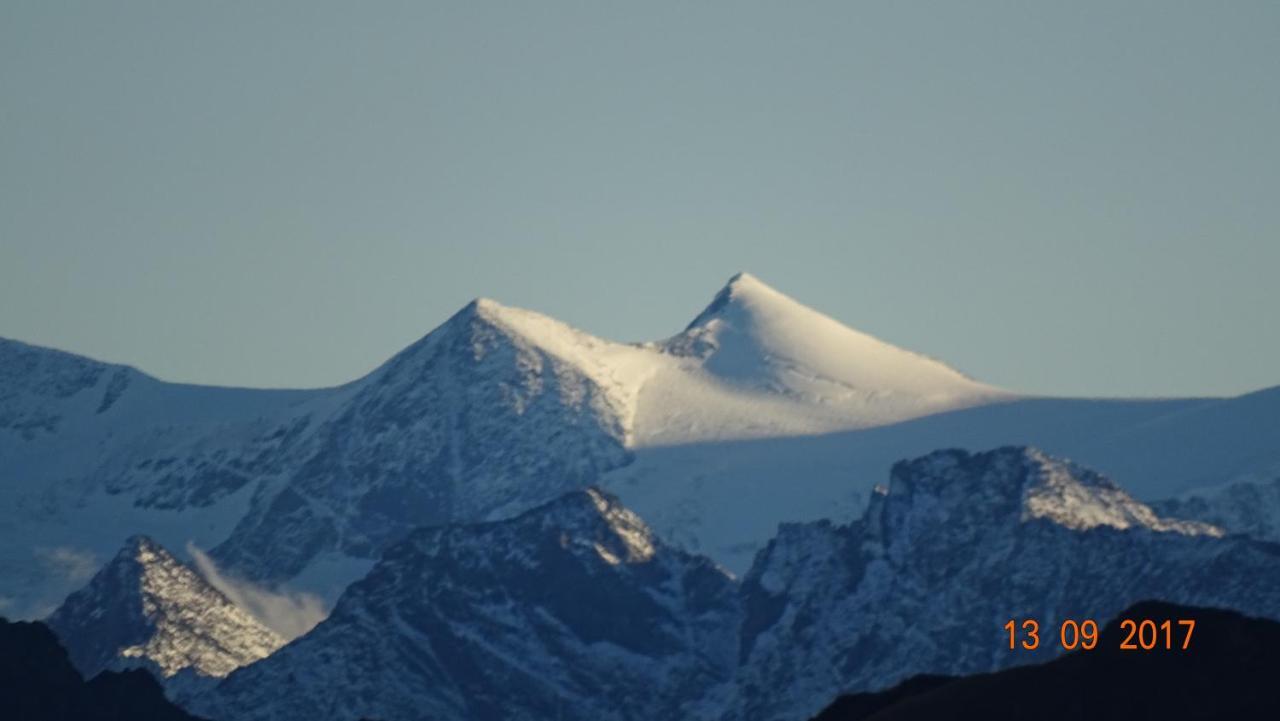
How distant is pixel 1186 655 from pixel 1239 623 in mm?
2995

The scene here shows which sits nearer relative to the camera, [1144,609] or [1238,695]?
[1238,695]

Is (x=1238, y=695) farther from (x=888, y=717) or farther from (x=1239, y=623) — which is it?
(x=888, y=717)

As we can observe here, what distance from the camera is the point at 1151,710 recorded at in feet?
609

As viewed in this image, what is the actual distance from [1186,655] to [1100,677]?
12.2 ft

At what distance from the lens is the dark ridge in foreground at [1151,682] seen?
18488cm

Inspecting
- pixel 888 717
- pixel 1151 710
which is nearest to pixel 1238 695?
pixel 1151 710

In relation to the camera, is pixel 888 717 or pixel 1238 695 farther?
pixel 888 717

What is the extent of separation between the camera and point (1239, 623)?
7490 inches

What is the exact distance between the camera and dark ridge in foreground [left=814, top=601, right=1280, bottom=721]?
607 ft

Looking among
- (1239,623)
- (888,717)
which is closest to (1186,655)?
(1239,623)

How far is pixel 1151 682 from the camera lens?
18800cm

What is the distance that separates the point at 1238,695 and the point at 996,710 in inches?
445

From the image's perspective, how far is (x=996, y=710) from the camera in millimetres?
190750

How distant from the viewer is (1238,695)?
604ft
